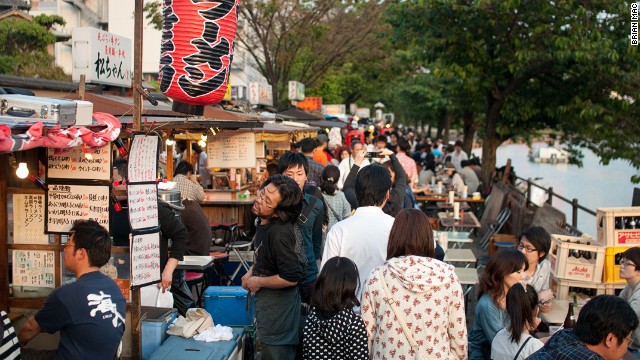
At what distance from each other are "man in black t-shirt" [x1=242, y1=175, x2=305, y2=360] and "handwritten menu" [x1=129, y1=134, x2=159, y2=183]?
819 millimetres

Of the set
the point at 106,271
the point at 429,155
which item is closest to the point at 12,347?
the point at 106,271

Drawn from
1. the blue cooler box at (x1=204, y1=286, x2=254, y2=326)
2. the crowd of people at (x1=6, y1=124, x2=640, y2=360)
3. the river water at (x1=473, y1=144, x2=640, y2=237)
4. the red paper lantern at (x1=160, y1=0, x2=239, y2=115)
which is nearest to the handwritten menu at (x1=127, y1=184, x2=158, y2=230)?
the crowd of people at (x1=6, y1=124, x2=640, y2=360)

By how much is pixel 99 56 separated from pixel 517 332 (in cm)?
571

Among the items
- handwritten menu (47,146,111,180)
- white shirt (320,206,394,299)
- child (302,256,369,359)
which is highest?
handwritten menu (47,146,111,180)

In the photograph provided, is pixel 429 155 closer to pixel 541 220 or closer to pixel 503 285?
pixel 541 220

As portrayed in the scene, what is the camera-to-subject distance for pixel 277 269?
198 inches

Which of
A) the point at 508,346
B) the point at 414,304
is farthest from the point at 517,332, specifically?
the point at 414,304

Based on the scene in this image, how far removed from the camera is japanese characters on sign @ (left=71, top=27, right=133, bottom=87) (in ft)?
25.6

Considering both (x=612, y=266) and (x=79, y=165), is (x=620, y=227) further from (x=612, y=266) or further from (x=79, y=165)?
(x=79, y=165)

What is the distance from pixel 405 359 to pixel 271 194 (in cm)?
156

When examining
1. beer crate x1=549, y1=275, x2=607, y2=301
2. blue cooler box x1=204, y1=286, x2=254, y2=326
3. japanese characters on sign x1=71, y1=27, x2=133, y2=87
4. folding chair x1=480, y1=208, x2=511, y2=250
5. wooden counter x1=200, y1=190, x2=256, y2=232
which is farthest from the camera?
folding chair x1=480, y1=208, x2=511, y2=250

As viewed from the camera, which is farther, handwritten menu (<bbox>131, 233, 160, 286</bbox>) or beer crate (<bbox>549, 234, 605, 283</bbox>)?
beer crate (<bbox>549, 234, 605, 283</bbox>)

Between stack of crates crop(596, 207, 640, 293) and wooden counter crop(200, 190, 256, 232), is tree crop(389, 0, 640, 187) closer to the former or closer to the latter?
wooden counter crop(200, 190, 256, 232)

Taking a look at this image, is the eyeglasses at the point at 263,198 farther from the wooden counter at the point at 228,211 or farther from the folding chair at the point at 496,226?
the folding chair at the point at 496,226
